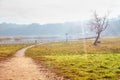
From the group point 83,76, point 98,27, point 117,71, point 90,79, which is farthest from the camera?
point 98,27

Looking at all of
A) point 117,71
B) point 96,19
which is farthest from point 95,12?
point 117,71

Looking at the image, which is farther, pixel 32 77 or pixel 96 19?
pixel 96 19

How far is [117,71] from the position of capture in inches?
912

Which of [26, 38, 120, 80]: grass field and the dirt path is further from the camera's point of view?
[26, 38, 120, 80]: grass field

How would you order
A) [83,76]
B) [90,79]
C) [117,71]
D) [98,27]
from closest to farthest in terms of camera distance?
[90,79] → [83,76] → [117,71] → [98,27]

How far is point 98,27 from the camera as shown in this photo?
337 feet

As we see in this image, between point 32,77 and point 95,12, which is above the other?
point 95,12

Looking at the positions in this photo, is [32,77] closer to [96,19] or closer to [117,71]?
[117,71]

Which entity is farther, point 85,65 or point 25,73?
point 85,65

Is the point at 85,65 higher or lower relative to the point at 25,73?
lower

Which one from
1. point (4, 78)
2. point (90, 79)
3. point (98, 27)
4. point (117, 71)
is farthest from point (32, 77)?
point (98, 27)

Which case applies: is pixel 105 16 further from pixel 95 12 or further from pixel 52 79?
pixel 52 79

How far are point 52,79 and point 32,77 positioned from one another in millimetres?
1892

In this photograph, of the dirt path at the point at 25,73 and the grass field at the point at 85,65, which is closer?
the dirt path at the point at 25,73
